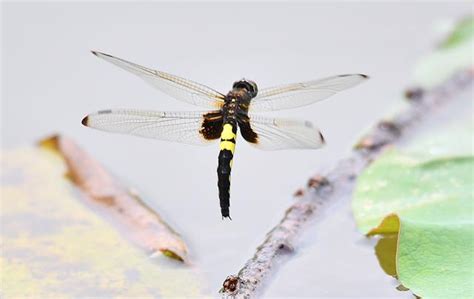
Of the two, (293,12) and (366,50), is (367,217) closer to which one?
(366,50)

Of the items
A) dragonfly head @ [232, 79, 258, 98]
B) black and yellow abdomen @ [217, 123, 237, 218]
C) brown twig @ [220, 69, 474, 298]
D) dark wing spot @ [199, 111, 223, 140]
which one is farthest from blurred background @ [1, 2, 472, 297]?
dragonfly head @ [232, 79, 258, 98]

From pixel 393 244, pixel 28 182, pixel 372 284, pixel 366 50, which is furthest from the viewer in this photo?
pixel 366 50

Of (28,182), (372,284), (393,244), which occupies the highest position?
(28,182)

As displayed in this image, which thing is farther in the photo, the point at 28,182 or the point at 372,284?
the point at 28,182

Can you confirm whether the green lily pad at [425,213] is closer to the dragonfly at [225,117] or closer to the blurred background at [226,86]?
the blurred background at [226,86]

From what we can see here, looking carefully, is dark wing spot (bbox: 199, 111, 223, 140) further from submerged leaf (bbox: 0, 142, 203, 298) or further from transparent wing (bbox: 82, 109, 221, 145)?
submerged leaf (bbox: 0, 142, 203, 298)

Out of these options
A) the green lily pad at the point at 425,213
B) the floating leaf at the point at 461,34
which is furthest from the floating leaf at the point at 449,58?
the green lily pad at the point at 425,213

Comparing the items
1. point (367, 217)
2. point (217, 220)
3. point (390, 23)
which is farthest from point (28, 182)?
point (390, 23)
